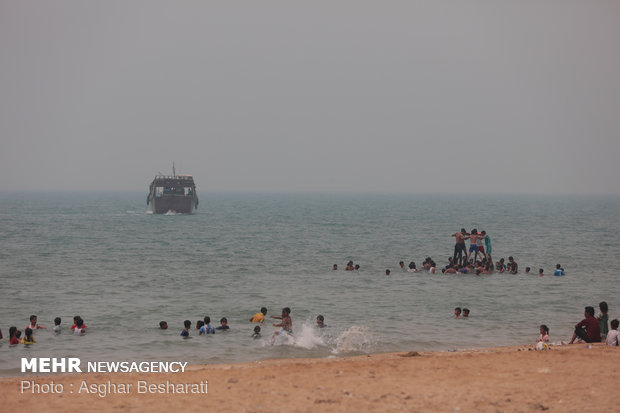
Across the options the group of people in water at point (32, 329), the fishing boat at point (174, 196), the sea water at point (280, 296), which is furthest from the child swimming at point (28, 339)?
the fishing boat at point (174, 196)

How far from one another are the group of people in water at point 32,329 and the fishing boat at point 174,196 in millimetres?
95324

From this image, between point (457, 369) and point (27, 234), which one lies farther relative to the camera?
point (27, 234)

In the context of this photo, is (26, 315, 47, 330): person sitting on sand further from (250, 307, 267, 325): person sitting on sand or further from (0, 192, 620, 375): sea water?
(250, 307, 267, 325): person sitting on sand

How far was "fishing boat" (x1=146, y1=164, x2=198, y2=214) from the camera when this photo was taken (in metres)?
116

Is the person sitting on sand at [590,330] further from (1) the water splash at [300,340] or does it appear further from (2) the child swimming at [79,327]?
(2) the child swimming at [79,327]

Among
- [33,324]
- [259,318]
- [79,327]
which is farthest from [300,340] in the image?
[33,324]

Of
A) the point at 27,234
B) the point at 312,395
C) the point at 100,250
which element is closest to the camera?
the point at 312,395

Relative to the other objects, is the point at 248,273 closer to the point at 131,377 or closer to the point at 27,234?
the point at 131,377

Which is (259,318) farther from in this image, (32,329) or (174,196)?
(174,196)

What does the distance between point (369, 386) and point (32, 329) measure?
1381 centimetres

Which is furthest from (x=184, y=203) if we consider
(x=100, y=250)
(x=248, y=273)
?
(x=248, y=273)

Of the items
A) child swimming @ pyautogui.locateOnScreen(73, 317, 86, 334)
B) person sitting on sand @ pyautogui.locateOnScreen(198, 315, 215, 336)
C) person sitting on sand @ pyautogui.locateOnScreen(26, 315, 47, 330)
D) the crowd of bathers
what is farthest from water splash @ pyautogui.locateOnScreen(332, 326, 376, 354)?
person sitting on sand @ pyautogui.locateOnScreen(26, 315, 47, 330)

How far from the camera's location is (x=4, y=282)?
33.3m

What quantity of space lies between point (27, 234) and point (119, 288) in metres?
43.7
